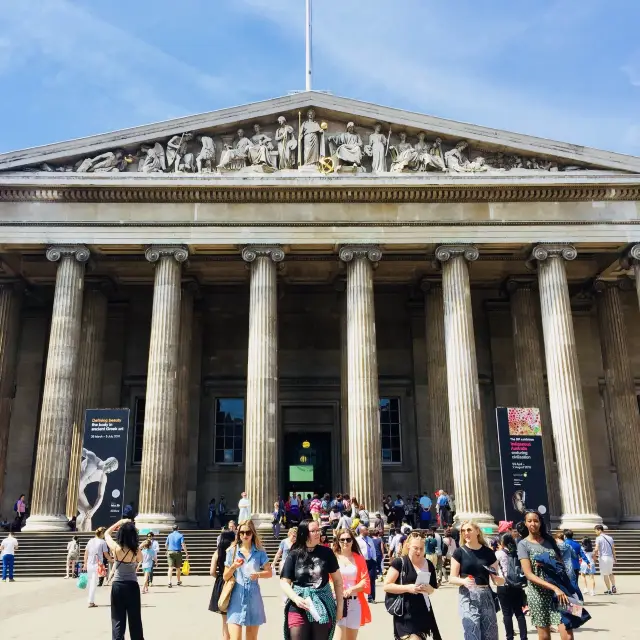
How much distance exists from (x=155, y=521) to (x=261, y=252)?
9.86m

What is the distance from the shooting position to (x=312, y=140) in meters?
25.9

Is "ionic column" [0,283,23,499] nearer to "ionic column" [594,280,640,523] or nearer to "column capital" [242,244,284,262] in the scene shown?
"column capital" [242,244,284,262]

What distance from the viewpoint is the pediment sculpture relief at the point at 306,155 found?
2541cm

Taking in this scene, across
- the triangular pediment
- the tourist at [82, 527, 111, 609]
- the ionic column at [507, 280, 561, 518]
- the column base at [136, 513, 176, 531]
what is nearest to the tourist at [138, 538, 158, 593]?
the tourist at [82, 527, 111, 609]

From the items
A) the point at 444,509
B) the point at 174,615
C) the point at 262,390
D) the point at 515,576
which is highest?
the point at 262,390

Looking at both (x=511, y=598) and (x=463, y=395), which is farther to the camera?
(x=463, y=395)

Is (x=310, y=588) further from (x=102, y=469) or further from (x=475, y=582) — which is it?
(x=102, y=469)

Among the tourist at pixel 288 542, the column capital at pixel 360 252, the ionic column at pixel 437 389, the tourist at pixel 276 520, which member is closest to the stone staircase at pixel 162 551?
the tourist at pixel 276 520

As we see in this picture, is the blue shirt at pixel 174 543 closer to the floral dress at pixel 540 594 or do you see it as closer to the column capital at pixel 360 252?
the column capital at pixel 360 252

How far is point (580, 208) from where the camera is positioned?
83.8 feet

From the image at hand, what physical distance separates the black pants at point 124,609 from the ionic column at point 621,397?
930 inches

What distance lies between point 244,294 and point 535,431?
15.1 meters

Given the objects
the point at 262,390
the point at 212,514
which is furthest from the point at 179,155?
the point at 212,514

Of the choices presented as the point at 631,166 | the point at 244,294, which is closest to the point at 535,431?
the point at 631,166
